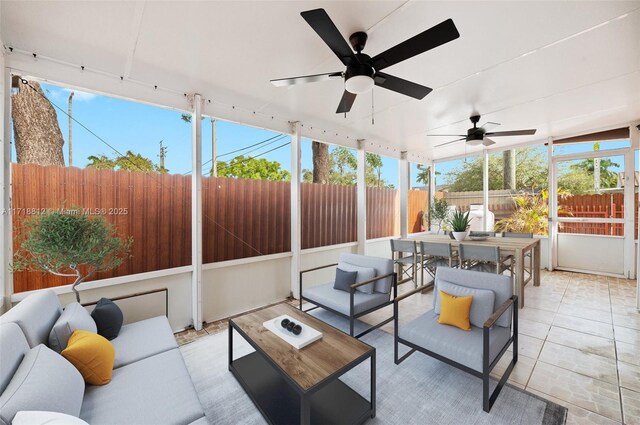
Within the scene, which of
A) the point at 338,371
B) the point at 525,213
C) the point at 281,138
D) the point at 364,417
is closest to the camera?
the point at 338,371

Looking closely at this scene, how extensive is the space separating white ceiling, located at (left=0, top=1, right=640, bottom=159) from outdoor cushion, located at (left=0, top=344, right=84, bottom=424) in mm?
2106

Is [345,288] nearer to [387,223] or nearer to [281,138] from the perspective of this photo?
[281,138]

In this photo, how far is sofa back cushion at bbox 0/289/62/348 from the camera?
1.48 m

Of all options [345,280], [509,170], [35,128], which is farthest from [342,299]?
[509,170]

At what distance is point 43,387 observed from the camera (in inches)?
44.4

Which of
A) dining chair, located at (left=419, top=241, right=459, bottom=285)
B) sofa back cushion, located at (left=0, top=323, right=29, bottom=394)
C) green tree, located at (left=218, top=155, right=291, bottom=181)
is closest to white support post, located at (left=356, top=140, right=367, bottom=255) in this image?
dining chair, located at (left=419, top=241, right=459, bottom=285)

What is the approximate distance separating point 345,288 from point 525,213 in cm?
502

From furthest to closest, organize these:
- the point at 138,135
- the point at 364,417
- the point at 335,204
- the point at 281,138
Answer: the point at 335,204, the point at 281,138, the point at 138,135, the point at 364,417

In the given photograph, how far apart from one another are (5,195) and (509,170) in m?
7.87

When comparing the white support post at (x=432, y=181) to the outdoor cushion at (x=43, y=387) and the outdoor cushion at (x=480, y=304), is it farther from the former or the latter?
the outdoor cushion at (x=43, y=387)

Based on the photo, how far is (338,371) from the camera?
1.61 m

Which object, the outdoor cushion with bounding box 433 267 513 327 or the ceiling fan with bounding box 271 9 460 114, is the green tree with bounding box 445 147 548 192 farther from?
the ceiling fan with bounding box 271 9 460 114

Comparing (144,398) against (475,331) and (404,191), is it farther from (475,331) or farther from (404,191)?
(404,191)

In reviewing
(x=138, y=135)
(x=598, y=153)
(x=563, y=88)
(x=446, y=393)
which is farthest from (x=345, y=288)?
(x=598, y=153)
